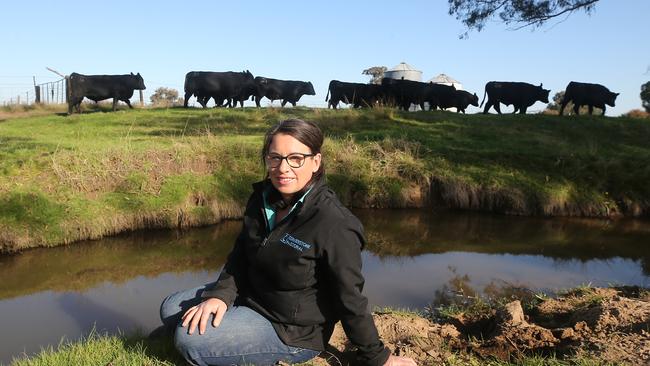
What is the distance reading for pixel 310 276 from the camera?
2.40m

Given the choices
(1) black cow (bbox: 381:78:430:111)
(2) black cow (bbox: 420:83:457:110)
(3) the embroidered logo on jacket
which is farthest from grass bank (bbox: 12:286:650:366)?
(2) black cow (bbox: 420:83:457:110)

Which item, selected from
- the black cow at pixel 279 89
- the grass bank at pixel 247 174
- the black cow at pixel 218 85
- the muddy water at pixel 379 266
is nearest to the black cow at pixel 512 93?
the grass bank at pixel 247 174

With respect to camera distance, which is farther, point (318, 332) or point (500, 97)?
point (500, 97)

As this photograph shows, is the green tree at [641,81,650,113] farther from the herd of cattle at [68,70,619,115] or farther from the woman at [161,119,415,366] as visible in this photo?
the woman at [161,119,415,366]

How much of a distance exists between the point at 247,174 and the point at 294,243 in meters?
6.62

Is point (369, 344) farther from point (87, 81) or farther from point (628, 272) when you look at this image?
point (87, 81)

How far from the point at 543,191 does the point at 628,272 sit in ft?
9.93

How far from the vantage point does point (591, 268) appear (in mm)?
6441

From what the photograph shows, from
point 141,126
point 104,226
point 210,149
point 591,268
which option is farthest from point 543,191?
point 141,126

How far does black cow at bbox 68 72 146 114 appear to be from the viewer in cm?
1694

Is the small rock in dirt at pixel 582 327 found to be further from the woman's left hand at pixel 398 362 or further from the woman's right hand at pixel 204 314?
the woman's right hand at pixel 204 314

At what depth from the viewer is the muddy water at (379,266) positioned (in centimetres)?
479

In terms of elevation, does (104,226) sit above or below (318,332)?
below

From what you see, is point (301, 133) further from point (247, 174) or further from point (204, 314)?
point (247, 174)
